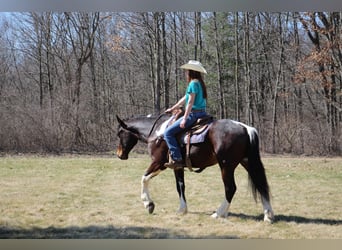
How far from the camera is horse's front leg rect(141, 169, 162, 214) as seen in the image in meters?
4.50

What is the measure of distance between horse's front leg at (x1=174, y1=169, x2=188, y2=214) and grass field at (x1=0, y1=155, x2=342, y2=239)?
52mm

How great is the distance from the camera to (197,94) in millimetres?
4445

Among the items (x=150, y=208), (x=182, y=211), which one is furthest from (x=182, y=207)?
(x=150, y=208)

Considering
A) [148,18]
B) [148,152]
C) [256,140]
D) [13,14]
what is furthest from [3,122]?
[256,140]

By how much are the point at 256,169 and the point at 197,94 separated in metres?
0.90

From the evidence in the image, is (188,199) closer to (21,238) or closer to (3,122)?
(21,238)

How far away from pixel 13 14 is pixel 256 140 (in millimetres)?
2747

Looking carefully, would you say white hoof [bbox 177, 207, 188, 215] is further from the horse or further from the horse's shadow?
the horse's shadow

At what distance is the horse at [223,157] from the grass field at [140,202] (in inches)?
3.1

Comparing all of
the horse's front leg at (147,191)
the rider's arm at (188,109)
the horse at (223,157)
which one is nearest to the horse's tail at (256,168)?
the horse at (223,157)

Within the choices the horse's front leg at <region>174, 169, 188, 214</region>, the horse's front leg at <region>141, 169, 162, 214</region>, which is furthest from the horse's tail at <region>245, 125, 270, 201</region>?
the horse's front leg at <region>141, 169, 162, 214</region>

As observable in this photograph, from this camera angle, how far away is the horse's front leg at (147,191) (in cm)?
450

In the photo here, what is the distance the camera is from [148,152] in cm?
466

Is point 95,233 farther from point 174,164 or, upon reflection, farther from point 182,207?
point 174,164
